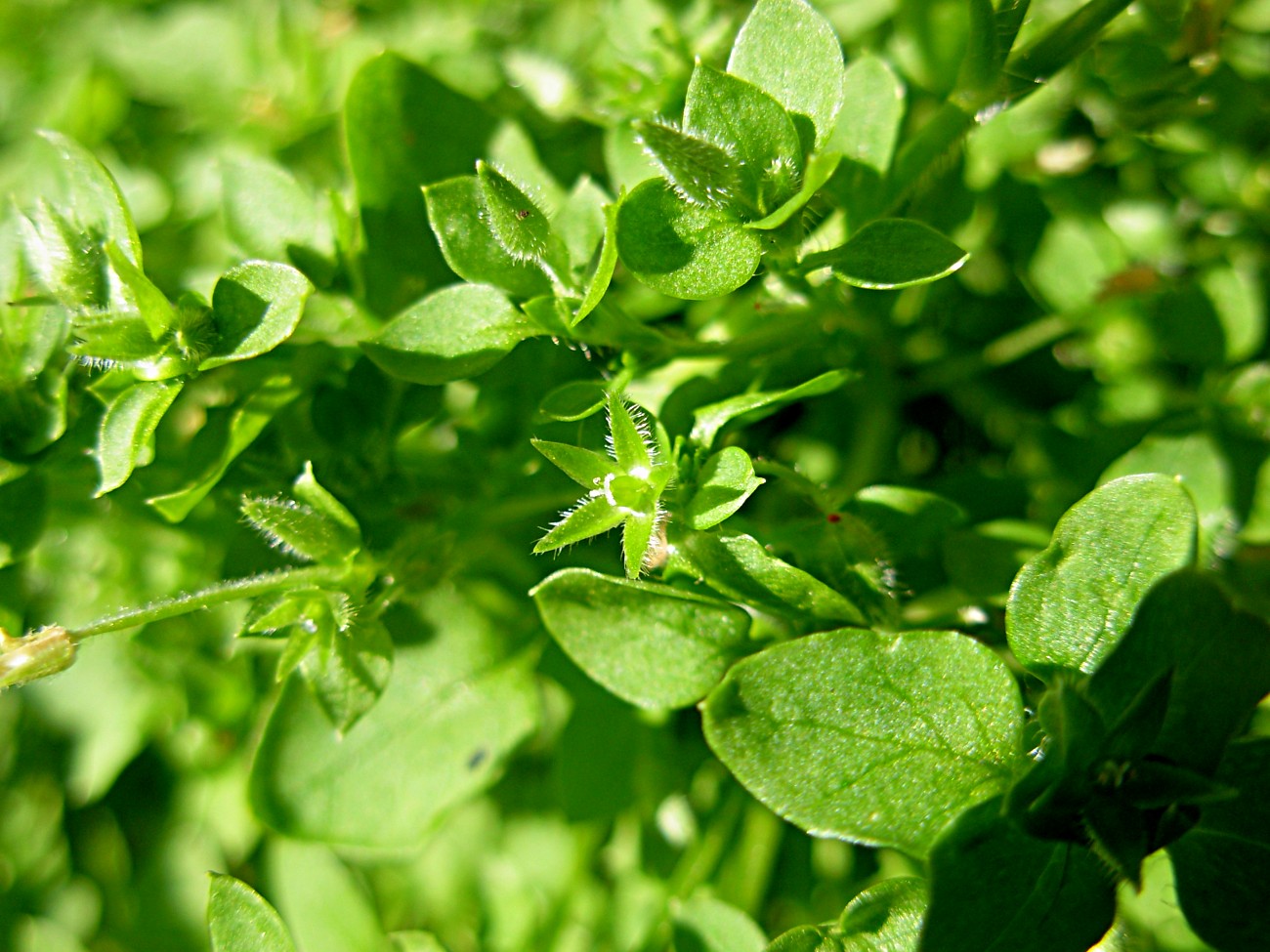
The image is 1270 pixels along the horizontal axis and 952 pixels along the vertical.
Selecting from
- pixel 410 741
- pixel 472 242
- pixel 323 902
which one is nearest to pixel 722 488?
pixel 472 242

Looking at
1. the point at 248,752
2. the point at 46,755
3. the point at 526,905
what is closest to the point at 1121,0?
the point at 526,905

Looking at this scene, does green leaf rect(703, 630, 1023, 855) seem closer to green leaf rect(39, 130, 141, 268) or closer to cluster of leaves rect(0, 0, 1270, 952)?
cluster of leaves rect(0, 0, 1270, 952)

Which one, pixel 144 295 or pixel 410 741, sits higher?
pixel 144 295

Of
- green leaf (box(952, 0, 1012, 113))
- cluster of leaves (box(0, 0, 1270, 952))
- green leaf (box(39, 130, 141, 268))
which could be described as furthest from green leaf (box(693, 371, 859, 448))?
green leaf (box(39, 130, 141, 268))

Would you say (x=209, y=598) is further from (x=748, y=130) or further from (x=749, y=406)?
(x=748, y=130)

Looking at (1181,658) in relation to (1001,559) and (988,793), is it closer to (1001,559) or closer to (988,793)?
(988,793)
